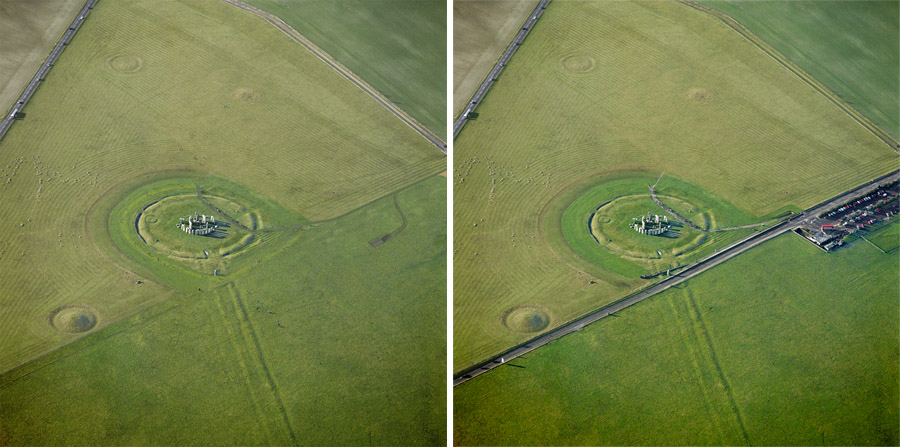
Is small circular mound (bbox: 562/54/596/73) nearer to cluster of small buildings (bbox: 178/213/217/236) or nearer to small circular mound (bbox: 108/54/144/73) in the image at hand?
cluster of small buildings (bbox: 178/213/217/236)

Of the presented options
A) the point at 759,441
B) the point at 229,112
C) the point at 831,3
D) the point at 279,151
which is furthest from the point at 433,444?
the point at 831,3

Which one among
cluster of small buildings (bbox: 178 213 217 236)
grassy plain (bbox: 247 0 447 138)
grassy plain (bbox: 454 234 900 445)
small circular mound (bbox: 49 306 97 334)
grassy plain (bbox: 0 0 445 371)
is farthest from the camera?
grassy plain (bbox: 247 0 447 138)

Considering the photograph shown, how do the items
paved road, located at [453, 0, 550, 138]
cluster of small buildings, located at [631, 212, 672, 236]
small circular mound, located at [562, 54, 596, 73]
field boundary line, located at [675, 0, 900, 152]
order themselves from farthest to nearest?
small circular mound, located at [562, 54, 596, 73]
field boundary line, located at [675, 0, 900, 152]
paved road, located at [453, 0, 550, 138]
cluster of small buildings, located at [631, 212, 672, 236]

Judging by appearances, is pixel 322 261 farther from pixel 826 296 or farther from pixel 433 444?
pixel 826 296

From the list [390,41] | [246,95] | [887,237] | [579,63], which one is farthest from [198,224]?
[887,237]

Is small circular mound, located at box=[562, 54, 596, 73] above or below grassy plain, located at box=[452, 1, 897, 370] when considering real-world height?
above

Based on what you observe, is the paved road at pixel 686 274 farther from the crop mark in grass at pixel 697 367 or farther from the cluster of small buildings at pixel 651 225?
the cluster of small buildings at pixel 651 225

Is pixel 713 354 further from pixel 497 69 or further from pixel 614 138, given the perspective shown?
pixel 497 69

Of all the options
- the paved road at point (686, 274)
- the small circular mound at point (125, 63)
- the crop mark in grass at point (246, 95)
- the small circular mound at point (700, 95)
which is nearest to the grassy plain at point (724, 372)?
the paved road at point (686, 274)

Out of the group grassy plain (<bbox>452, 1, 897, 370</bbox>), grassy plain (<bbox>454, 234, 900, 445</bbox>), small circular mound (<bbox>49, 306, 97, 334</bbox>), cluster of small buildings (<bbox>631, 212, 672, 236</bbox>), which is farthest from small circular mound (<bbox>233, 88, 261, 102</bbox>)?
cluster of small buildings (<bbox>631, 212, 672, 236</bbox>)
